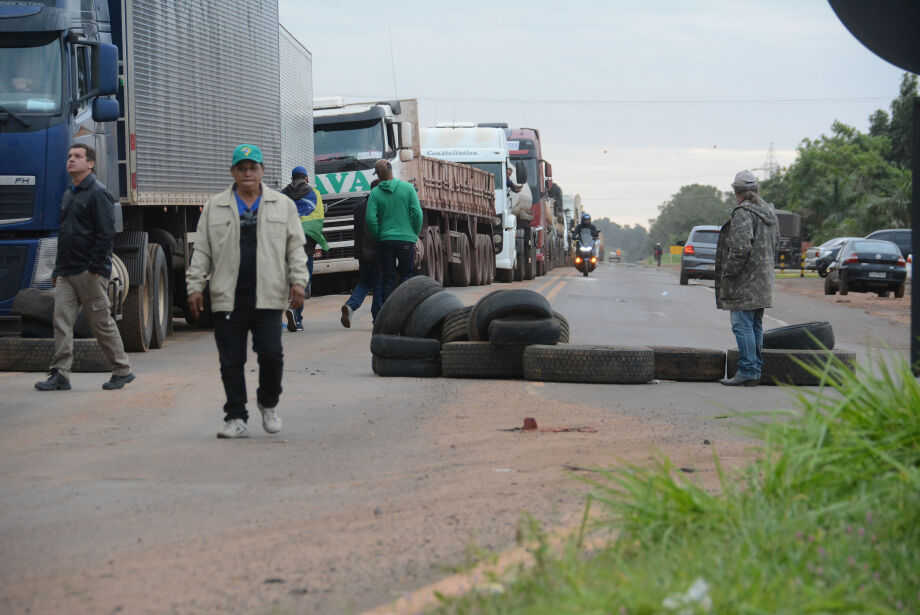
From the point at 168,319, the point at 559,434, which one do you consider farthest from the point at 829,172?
the point at 559,434

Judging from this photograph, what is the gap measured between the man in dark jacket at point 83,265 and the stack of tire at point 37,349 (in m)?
1.27

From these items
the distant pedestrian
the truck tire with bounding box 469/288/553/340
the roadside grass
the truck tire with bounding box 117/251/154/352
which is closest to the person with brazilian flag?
the distant pedestrian

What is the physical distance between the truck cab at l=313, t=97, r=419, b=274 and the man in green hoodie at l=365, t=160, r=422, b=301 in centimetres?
812

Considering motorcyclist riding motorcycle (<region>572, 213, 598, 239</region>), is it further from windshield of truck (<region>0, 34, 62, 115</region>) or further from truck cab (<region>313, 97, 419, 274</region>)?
windshield of truck (<region>0, 34, 62, 115</region>)

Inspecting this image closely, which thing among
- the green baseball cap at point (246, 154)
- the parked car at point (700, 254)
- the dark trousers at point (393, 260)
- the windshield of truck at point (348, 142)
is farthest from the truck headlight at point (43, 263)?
the parked car at point (700, 254)

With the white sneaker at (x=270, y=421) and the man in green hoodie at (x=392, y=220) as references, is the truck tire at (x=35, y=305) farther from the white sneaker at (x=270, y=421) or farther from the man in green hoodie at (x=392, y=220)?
the white sneaker at (x=270, y=421)

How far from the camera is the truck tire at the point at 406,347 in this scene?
11.2 meters

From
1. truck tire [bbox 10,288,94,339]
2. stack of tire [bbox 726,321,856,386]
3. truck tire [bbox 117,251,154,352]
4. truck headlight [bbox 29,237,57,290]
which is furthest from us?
truck tire [bbox 117,251,154,352]

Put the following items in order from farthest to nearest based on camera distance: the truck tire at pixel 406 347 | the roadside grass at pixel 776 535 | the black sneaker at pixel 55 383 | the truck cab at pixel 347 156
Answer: the truck cab at pixel 347 156 → the truck tire at pixel 406 347 → the black sneaker at pixel 55 383 → the roadside grass at pixel 776 535

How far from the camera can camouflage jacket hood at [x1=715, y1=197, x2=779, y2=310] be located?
10695 mm

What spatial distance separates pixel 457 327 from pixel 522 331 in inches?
32.2

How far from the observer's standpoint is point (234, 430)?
7.61 meters

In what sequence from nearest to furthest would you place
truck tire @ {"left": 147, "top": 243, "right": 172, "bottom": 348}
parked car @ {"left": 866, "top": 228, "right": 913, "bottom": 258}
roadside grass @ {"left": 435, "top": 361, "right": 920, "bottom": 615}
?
1. roadside grass @ {"left": 435, "top": 361, "right": 920, "bottom": 615}
2. truck tire @ {"left": 147, "top": 243, "right": 172, "bottom": 348}
3. parked car @ {"left": 866, "top": 228, "right": 913, "bottom": 258}

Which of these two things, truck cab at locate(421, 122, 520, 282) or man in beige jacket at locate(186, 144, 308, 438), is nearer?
man in beige jacket at locate(186, 144, 308, 438)
